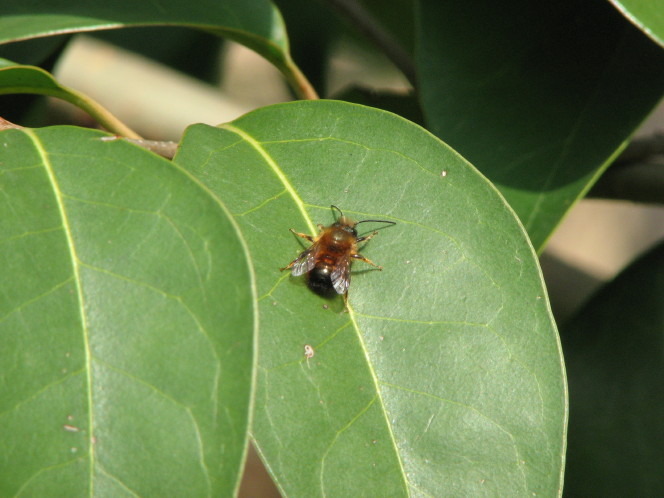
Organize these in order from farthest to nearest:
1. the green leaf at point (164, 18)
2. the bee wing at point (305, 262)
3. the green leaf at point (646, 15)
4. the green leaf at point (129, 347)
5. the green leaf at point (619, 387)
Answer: the green leaf at point (619, 387)
the green leaf at point (164, 18)
the bee wing at point (305, 262)
the green leaf at point (646, 15)
the green leaf at point (129, 347)

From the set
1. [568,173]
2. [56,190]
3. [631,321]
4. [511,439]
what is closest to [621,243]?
[631,321]

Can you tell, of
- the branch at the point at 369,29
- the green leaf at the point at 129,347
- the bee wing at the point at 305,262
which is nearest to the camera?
the green leaf at the point at 129,347

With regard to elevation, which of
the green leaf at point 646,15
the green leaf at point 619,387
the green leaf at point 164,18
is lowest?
the green leaf at point 619,387

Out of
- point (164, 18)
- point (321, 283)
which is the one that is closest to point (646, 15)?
point (321, 283)

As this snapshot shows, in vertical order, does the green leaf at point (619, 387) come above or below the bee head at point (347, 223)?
below

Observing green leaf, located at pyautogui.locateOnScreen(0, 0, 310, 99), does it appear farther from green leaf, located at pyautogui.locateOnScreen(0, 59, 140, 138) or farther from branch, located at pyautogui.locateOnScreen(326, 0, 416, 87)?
branch, located at pyautogui.locateOnScreen(326, 0, 416, 87)

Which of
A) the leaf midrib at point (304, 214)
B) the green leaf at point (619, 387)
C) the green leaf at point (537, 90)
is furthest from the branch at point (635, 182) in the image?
the leaf midrib at point (304, 214)

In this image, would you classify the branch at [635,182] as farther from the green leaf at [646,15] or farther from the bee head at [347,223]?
the bee head at [347,223]

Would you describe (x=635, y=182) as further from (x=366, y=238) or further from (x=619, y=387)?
(x=366, y=238)
